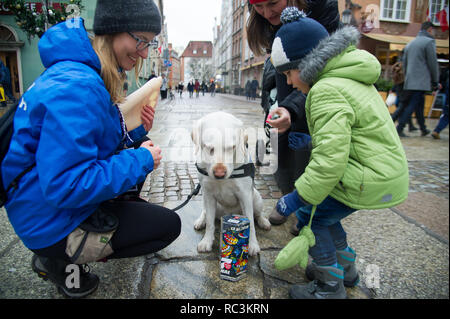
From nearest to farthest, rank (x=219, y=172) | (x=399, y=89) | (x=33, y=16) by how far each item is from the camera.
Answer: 1. (x=219, y=172)
2. (x=33, y=16)
3. (x=399, y=89)

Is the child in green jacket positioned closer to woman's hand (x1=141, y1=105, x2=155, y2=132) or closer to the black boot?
woman's hand (x1=141, y1=105, x2=155, y2=132)

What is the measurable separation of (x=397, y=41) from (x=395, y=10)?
3.30 metres

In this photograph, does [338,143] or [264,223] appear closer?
[338,143]

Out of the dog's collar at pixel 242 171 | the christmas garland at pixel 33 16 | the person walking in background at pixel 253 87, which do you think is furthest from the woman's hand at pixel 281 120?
the person walking in background at pixel 253 87

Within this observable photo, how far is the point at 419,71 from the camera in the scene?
679 cm

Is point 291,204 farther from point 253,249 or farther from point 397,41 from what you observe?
point 397,41

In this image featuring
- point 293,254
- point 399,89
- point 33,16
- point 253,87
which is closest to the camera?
point 293,254

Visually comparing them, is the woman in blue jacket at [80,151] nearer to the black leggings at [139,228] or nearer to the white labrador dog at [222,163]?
the black leggings at [139,228]

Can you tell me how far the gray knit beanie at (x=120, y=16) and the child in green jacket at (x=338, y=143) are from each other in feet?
2.84

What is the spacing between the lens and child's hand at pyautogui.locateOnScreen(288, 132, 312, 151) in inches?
94.7

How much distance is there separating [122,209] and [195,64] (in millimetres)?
70207

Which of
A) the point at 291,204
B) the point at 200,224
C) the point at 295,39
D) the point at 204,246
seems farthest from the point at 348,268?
the point at 295,39
